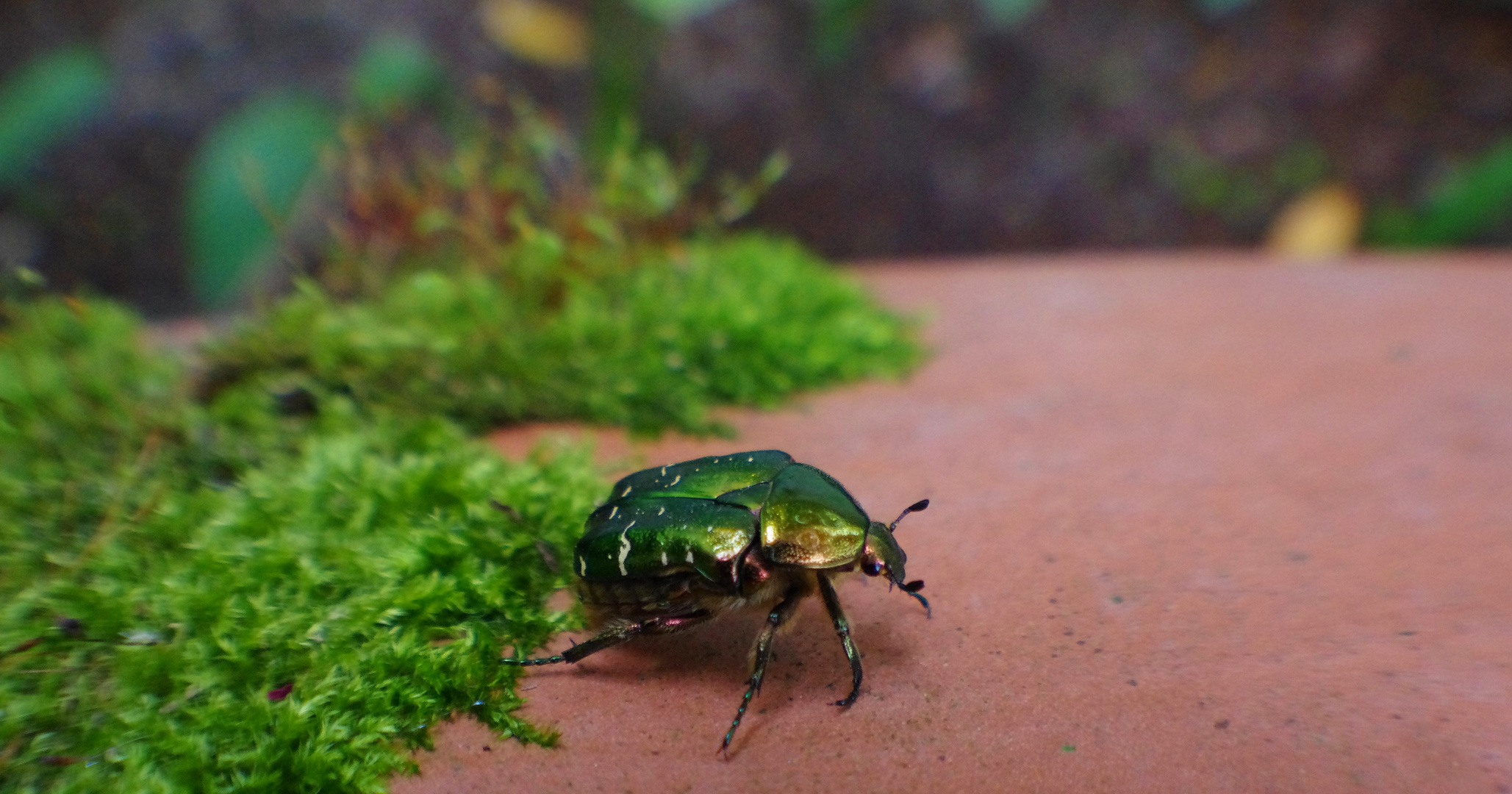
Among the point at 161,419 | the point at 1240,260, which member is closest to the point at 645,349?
the point at 161,419

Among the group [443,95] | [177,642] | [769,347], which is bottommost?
[177,642]

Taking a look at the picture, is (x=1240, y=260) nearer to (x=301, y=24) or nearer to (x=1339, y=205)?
(x=1339, y=205)

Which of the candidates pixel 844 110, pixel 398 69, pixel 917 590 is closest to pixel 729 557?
pixel 917 590

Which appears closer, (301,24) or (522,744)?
(522,744)

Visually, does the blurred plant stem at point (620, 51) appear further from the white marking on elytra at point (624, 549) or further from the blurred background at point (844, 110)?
the white marking on elytra at point (624, 549)

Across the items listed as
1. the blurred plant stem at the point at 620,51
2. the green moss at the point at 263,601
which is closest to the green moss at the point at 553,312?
the green moss at the point at 263,601

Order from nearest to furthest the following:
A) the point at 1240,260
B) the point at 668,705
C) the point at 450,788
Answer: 1. the point at 450,788
2. the point at 668,705
3. the point at 1240,260

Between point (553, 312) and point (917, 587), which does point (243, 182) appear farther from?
point (917, 587)
